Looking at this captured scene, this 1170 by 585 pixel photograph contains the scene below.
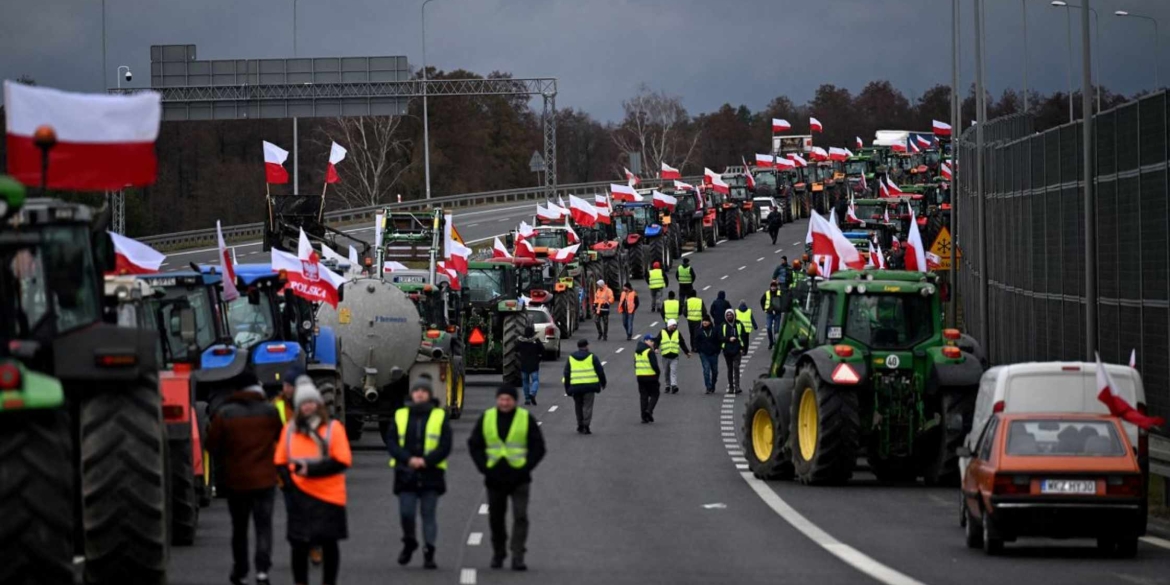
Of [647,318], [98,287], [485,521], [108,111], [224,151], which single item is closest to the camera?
[108,111]

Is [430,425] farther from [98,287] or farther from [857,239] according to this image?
[857,239]

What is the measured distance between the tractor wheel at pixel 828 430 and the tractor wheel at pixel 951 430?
108cm

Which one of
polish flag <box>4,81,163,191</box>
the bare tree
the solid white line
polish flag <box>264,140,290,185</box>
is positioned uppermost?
the bare tree

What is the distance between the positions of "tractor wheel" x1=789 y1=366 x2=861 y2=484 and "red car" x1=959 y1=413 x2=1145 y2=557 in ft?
19.0

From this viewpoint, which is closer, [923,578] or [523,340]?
[923,578]

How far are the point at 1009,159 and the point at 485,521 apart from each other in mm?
21568

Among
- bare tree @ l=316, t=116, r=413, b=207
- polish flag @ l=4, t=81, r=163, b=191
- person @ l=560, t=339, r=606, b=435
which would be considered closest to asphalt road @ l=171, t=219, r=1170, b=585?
person @ l=560, t=339, r=606, b=435

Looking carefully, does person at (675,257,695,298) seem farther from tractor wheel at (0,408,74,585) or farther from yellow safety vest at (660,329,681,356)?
tractor wheel at (0,408,74,585)

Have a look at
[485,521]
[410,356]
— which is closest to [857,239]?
[410,356]

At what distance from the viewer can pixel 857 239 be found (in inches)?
2131

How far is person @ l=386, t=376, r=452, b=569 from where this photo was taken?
1728 cm

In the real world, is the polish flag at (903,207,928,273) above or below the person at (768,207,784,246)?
below

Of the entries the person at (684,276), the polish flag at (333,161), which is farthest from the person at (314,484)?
the person at (684,276)

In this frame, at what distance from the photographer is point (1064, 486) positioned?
18.3 m
